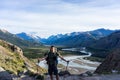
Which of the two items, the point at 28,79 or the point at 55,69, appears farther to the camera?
the point at 28,79

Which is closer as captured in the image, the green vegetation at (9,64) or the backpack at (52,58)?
the backpack at (52,58)

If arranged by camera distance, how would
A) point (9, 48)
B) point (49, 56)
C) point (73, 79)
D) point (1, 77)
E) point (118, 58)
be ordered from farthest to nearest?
point (9, 48), point (118, 58), point (73, 79), point (1, 77), point (49, 56)

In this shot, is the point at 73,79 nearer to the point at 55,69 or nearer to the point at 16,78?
the point at 16,78

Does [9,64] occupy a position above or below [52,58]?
below

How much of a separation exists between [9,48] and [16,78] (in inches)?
2918

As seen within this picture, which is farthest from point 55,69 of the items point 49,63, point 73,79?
point 73,79

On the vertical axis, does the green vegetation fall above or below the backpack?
below

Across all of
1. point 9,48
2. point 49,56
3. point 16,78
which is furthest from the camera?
point 9,48

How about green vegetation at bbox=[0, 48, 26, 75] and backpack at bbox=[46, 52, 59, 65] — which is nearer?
backpack at bbox=[46, 52, 59, 65]

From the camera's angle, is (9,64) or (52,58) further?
(9,64)

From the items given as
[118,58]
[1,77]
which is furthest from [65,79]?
[118,58]

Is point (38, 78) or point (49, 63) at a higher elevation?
point (49, 63)

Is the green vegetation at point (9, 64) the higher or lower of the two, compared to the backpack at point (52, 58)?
lower

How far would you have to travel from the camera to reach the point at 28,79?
1101 inches
